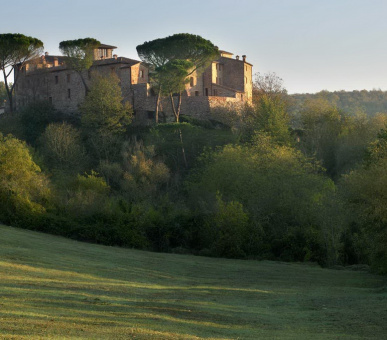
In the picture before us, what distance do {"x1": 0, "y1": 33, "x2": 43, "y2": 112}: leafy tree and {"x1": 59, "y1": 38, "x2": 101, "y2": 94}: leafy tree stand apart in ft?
15.4

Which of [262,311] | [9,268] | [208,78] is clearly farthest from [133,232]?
[208,78]

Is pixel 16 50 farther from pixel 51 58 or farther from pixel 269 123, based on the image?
pixel 269 123

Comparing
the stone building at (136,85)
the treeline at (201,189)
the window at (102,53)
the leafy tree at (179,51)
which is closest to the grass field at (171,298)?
the treeline at (201,189)

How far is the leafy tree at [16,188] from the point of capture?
1425 inches

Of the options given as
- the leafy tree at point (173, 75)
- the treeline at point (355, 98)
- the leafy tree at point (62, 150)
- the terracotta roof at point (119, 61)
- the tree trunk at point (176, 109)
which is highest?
the treeline at point (355, 98)

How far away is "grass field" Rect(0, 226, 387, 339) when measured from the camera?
40.1 feet

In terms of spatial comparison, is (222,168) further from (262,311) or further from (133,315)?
(133,315)

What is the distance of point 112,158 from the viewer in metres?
56.2

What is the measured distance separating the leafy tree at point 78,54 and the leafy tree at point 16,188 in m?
30.3

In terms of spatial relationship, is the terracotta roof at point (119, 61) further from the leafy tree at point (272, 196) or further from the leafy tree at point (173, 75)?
the leafy tree at point (272, 196)

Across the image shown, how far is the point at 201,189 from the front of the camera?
4284cm

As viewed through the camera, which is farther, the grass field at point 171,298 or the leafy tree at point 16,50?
the leafy tree at point 16,50

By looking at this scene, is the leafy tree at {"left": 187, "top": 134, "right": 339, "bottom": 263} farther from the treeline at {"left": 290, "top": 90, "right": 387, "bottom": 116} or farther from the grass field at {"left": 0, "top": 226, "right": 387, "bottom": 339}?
the treeline at {"left": 290, "top": 90, "right": 387, "bottom": 116}

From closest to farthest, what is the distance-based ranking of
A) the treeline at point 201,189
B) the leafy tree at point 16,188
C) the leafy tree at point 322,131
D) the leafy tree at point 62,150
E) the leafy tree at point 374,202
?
the leafy tree at point 374,202 < the treeline at point 201,189 < the leafy tree at point 16,188 < the leafy tree at point 62,150 < the leafy tree at point 322,131
